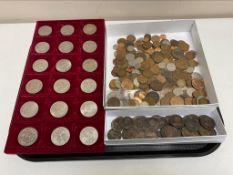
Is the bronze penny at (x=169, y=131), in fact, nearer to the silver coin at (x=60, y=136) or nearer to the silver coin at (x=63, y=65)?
the silver coin at (x=60, y=136)

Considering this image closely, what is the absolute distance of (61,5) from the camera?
46.0 inches

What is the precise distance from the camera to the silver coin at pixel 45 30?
111 cm

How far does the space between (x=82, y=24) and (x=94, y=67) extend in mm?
240

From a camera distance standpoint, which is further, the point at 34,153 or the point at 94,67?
the point at 94,67

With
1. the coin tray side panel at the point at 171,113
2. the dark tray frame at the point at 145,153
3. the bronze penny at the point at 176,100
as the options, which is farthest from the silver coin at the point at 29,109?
the bronze penny at the point at 176,100

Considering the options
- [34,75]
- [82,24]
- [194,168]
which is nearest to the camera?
[194,168]

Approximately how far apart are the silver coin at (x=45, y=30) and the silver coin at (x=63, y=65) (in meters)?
0.16

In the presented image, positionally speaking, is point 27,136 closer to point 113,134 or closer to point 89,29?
point 113,134

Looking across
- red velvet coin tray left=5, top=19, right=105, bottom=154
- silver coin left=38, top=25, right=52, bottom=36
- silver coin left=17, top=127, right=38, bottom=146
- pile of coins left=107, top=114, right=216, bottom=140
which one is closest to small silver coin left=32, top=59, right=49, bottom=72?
red velvet coin tray left=5, top=19, right=105, bottom=154

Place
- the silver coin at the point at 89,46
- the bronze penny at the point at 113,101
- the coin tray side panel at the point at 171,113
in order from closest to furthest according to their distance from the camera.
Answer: the coin tray side panel at the point at 171,113 → the bronze penny at the point at 113,101 → the silver coin at the point at 89,46

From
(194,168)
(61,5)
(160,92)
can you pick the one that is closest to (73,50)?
(61,5)

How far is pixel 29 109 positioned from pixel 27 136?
105 millimetres

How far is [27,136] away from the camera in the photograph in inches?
34.0

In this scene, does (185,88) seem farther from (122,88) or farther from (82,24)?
(82,24)
